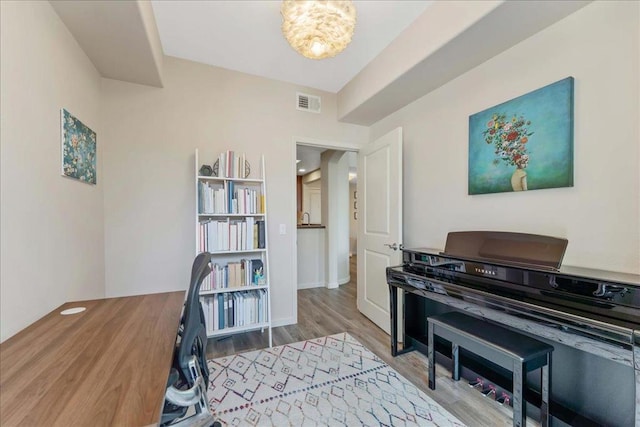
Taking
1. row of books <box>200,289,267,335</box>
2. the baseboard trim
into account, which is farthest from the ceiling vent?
the baseboard trim

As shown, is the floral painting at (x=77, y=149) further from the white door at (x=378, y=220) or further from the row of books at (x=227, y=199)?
the white door at (x=378, y=220)

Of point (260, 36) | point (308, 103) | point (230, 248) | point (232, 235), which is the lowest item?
point (230, 248)

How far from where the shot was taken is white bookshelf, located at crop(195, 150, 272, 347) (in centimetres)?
242

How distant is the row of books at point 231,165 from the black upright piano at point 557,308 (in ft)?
5.79

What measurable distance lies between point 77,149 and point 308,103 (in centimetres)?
214

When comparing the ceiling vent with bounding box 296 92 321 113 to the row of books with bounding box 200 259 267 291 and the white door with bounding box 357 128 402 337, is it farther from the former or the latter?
the row of books with bounding box 200 259 267 291

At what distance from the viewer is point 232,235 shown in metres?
2.50

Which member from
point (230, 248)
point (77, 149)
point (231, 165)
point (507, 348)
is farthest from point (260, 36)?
point (507, 348)

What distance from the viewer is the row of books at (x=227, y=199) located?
241 centimetres

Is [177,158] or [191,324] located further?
[177,158]

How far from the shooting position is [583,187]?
4.90ft

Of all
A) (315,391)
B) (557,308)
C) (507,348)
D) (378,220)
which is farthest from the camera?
(378,220)

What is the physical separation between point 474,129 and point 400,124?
912mm

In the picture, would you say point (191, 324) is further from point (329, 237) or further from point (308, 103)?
point (329, 237)
